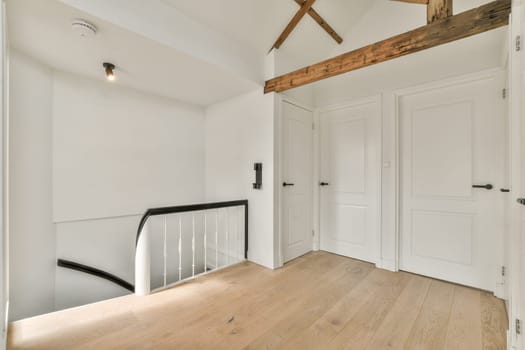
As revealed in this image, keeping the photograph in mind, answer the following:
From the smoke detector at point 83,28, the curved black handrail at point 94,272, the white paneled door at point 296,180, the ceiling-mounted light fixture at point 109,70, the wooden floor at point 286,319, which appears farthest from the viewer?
the white paneled door at point 296,180

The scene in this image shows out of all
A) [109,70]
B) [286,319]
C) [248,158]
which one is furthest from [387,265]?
[109,70]

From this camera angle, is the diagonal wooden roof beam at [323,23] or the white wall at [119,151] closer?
the white wall at [119,151]

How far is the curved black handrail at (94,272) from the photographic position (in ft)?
8.45

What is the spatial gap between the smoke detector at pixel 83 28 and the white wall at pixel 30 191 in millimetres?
938

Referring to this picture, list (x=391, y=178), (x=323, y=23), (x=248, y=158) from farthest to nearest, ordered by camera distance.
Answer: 1. (x=248, y=158)
2. (x=323, y=23)
3. (x=391, y=178)

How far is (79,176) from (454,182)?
416 centimetres

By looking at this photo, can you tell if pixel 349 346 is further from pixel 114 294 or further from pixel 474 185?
pixel 114 294

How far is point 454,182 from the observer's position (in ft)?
8.18

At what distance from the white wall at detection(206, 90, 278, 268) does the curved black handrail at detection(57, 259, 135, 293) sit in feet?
5.22

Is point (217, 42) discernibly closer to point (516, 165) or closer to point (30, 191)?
point (30, 191)

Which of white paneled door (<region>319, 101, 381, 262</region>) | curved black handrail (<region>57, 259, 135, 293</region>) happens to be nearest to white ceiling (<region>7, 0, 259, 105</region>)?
white paneled door (<region>319, 101, 381, 262</region>)

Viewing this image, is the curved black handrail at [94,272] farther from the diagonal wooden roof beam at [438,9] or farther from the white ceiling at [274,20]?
the diagonal wooden roof beam at [438,9]

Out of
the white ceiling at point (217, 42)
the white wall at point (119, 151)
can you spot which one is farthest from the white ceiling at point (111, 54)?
the white wall at point (119, 151)

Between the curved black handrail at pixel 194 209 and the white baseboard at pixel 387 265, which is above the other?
the curved black handrail at pixel 194 209
